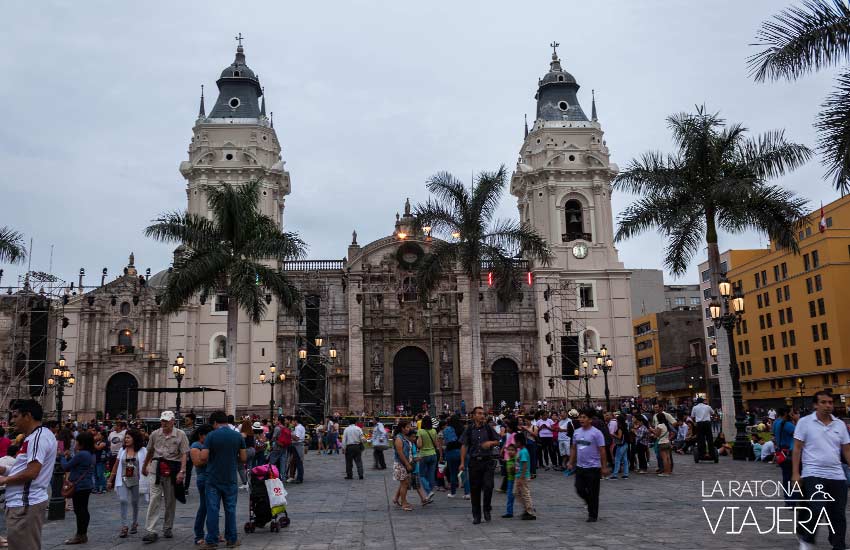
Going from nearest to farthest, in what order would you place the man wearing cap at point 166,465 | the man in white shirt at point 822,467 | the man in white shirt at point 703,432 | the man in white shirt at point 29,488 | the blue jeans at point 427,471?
the man in white shirt at point 29,488
the man in white shirt at point 822,467
the man wearing cap at point 166,465
the blue jeans at point 427,471
the man in white shirt at point 703,432

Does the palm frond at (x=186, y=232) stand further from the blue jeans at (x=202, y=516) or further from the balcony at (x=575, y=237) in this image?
the balcony at (x=575, y=237)

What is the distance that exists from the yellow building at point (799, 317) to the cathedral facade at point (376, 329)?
1312 centimetres

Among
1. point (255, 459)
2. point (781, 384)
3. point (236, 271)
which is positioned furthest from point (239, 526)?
point (781, 384)

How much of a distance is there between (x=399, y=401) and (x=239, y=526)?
122 ft

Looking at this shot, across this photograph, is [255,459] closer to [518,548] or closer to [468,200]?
[518,548]

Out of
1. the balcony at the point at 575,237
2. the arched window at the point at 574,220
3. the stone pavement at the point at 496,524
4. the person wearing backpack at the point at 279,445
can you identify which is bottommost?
the stone pavement at the point at 496,524

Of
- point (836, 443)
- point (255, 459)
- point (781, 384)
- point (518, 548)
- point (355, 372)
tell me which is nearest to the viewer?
point (836, 443)

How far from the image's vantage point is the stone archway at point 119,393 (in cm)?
4956

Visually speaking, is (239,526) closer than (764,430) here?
Yes

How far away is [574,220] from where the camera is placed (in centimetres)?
5372

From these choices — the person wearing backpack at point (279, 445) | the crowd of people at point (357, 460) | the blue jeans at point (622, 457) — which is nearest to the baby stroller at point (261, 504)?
the crowd of people at point (357, 460)

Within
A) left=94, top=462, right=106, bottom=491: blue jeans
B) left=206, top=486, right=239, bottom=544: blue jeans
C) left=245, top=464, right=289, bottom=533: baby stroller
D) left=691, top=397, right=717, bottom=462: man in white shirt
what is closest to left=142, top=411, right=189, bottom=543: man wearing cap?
left=206, top=486, right=239, bottom=544: blue jeans

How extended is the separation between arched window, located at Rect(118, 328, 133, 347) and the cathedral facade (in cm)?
15

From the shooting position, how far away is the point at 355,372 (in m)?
49.3
